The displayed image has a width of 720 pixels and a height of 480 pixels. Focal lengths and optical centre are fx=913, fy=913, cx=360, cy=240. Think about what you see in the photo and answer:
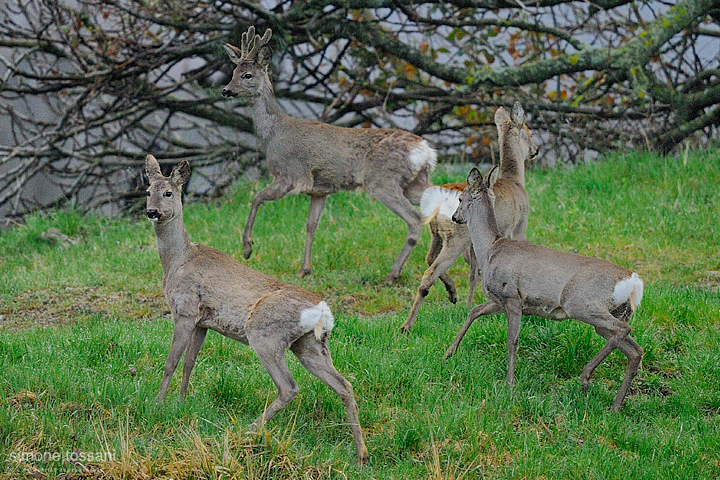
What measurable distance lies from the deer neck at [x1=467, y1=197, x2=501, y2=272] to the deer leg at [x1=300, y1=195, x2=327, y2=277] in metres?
2.64

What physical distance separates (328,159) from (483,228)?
281cm

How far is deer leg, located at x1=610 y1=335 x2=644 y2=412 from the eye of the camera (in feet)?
16.9

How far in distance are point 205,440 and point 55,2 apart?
23.2 feet

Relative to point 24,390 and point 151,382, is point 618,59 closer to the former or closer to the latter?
point 151,382

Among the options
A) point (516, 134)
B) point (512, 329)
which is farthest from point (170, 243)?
point (516, 134)

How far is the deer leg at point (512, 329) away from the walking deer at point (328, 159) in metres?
2.75

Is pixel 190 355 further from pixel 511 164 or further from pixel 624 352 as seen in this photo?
pixel 511 164

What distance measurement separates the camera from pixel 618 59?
9.97m

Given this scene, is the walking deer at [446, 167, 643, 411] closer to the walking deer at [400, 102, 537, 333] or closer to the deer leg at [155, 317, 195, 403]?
the walking deer at [400, 102, 537, 333]

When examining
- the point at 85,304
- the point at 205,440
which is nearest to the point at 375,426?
the point at 205,440

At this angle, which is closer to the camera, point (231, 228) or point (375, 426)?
point (375, 426)

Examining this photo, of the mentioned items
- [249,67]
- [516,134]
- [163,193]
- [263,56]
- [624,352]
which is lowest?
[624,352]

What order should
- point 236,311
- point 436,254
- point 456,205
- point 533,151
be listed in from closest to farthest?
point 236,311, point 456,205, point 533,151, point 436,254

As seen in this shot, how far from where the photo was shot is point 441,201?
6668mm
